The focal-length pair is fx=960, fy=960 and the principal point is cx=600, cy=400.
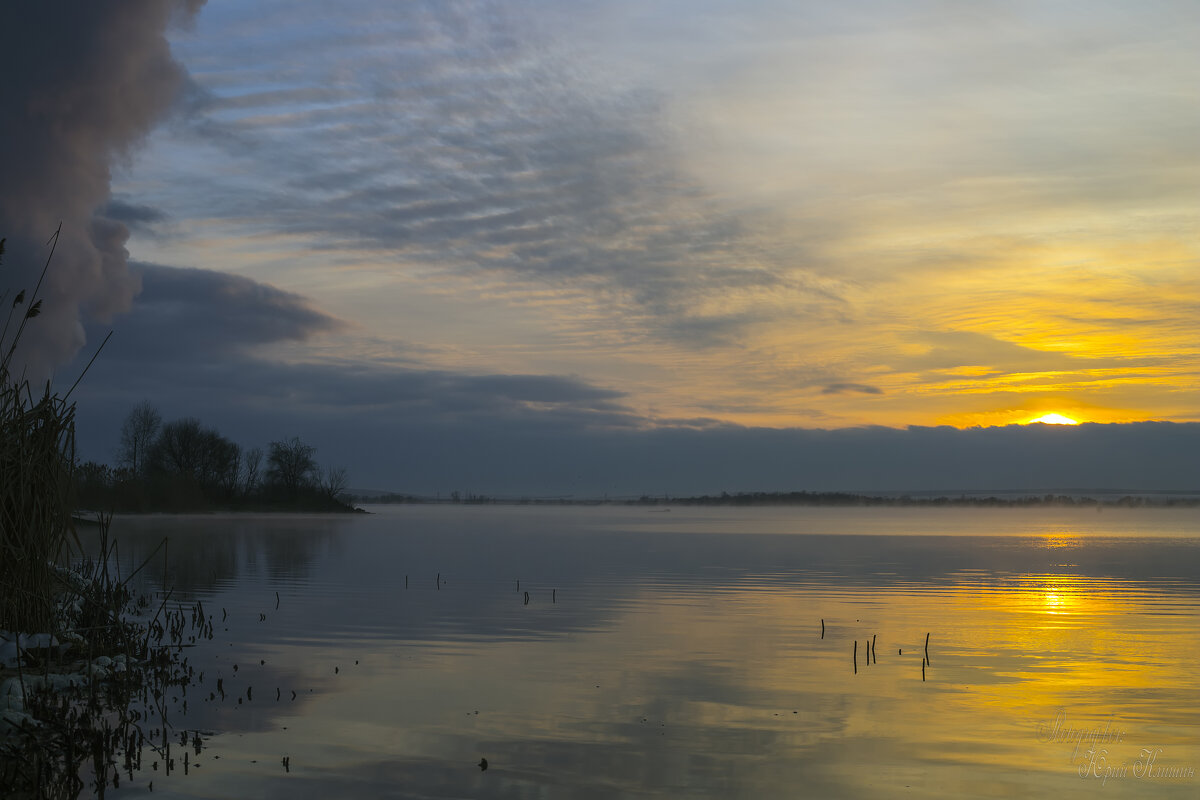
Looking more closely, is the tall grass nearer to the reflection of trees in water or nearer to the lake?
the lake

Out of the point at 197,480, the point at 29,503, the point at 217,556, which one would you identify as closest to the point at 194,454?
the point at 197,480

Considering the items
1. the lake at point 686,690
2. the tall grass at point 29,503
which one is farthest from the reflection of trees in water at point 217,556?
the tall grass at point 29,503

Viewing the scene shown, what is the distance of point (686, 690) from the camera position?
13.5m

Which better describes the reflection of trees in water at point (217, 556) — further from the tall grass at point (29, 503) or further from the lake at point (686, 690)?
the tall grass at point (29, 503)

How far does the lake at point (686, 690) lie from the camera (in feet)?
31.5

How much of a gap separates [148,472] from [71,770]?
107 meters

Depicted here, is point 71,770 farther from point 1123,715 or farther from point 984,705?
point 1123,715

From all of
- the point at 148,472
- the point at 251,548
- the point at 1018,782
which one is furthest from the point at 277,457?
the point at 1018,782

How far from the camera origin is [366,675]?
14.2 m

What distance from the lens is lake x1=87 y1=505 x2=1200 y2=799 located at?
9609 millimetres

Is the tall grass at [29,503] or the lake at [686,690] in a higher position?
the tall grass at [29,503]

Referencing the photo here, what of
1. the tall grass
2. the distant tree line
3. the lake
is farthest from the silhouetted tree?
the tall grass

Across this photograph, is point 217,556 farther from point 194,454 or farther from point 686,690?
point 194,454

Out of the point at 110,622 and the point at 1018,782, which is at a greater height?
the point at 110,622
